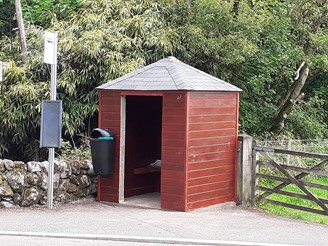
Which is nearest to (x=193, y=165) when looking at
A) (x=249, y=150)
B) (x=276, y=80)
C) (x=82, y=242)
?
(x=249, y=150)

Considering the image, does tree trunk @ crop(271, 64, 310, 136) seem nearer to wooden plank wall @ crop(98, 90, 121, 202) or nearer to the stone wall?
wooden plank wall @ crop(98, 90, 121, 202)

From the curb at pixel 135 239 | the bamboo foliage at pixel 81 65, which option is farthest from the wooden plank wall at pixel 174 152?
the bamboo foliage at pixel 81 65

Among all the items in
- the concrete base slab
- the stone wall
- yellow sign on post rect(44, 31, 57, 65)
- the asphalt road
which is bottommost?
the concrete base slab

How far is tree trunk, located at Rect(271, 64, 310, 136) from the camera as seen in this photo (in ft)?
59.4

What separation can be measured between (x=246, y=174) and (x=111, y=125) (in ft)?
9.11

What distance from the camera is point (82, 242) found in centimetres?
815

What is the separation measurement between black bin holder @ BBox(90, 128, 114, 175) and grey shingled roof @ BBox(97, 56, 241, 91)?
0.92 m

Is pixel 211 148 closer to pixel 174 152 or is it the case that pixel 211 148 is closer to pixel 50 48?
pixel 174 152

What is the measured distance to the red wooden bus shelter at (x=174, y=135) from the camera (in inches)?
415

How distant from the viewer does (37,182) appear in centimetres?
1085

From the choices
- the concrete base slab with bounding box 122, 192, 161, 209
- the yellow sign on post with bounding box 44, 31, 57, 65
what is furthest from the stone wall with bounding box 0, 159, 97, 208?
the yellow sign on post with bounding box 44, 31, 57, 65

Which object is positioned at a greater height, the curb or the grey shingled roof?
the grey shingled roof

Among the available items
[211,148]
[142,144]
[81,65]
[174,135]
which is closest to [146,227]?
[174,135]

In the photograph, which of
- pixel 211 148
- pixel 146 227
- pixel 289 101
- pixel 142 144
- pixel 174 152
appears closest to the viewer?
pixel 146 227
